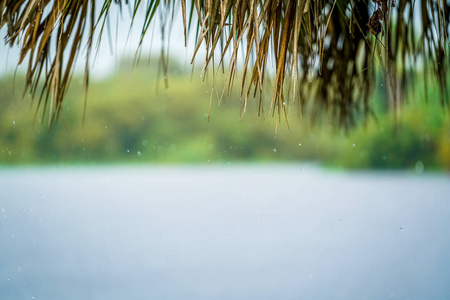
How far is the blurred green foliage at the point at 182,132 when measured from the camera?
31.7 feet

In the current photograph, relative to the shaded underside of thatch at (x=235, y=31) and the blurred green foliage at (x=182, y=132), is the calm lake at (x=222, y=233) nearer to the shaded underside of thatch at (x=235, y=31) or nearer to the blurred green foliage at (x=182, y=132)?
the blurred green foliage at (x=182, y=132)

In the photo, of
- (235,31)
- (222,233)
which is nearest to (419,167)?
(222,233)

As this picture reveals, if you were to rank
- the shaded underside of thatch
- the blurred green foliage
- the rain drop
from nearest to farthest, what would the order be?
the shaded underside of thatch < the blurred green foliage < the rain drop

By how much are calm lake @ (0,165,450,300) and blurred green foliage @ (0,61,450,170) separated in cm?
37

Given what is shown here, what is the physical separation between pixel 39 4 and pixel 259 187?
970 cm

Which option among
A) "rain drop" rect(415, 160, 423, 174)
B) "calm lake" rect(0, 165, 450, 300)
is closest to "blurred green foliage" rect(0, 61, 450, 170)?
"rain drop" rect(415, 160, 423, 174)

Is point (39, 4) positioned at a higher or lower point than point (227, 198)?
higher

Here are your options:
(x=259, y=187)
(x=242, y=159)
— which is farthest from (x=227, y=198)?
(x=242, y=159)

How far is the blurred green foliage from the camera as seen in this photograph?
9656 millimetres

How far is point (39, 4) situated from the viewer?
1180 millimetres

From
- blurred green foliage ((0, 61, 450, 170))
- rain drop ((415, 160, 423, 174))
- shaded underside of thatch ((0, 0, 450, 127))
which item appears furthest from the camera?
rain drop ((415, 160, 423, 174))

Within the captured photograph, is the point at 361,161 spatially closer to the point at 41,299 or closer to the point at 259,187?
the point at 259,187

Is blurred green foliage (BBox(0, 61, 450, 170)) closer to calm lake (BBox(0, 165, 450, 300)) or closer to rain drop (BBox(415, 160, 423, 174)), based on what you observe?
rain drop (BBox(415, 160, 423, 174))

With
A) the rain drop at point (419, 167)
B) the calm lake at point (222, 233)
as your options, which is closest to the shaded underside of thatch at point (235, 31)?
the calm lake at point (222, 233)
